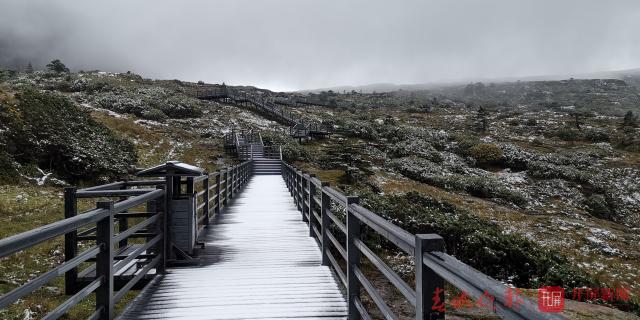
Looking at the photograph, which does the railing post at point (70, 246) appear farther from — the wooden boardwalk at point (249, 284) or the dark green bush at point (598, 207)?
the dark green bush at point (598, 207)

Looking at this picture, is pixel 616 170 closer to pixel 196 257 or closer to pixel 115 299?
pixel 196 257

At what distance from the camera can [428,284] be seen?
8.55ft

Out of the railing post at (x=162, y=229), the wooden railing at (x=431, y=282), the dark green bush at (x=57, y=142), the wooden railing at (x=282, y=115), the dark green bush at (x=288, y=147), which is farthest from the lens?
the wooden railing at (x=282, y=115)

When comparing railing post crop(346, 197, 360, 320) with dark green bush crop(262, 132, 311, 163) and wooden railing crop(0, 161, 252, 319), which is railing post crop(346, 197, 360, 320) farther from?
dark green bush crop(262, 132, 311, 163)

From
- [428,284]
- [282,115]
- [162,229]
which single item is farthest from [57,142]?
[282,115]

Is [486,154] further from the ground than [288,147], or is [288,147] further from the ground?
[288,147]

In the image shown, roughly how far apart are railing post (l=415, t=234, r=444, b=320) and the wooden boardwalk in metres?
2.54

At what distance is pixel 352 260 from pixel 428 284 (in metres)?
2.24

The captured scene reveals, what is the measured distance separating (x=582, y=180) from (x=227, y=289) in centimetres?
3353

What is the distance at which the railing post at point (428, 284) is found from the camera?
259cm

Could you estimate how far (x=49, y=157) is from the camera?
58.7ft

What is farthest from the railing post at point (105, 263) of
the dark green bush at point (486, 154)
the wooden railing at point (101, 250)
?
Answer: the dark green bush at point (486, 154)

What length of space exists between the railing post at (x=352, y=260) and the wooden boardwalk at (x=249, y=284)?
12.7 inches

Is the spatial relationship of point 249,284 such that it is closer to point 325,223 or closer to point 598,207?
point 325,223
